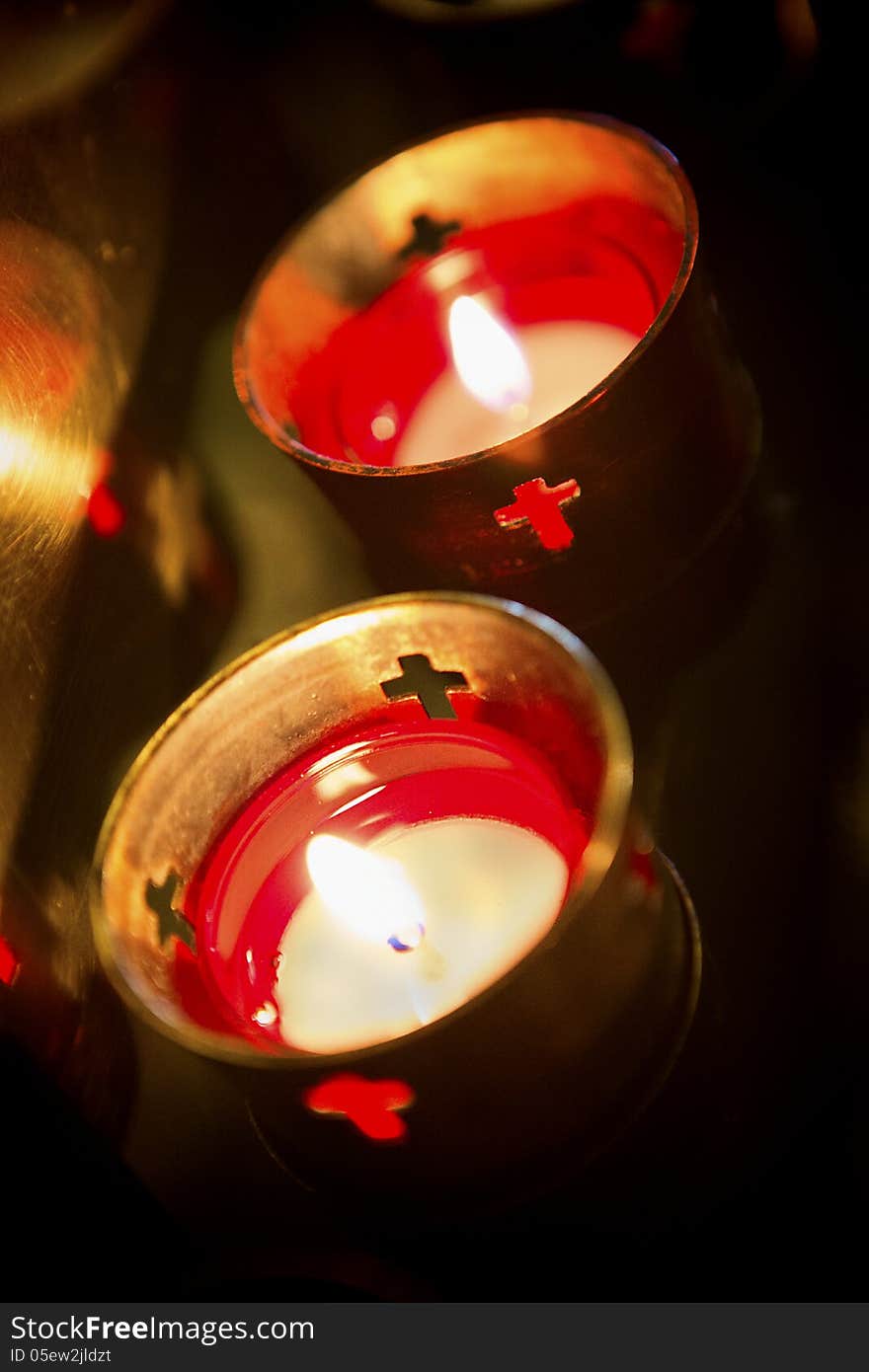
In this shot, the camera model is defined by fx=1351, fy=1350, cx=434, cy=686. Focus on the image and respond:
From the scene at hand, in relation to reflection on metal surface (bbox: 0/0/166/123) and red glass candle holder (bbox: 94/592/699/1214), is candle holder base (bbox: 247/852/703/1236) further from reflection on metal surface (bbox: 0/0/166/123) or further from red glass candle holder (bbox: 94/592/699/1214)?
reflection on metal surface (bbox: 0/0/166/123)

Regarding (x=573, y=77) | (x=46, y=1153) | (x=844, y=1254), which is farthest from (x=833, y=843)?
(x=573, y=77)

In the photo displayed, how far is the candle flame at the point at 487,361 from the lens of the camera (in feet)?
2.76

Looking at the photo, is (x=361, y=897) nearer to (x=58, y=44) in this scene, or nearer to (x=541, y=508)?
(x=541, y=508)

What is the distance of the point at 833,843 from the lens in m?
0.65

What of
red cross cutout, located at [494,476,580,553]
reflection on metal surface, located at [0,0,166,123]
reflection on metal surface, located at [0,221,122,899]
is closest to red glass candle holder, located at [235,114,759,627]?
red cross cutout, located at [494,476,580,553]

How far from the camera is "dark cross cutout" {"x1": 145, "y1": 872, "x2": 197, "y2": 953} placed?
1.96 ft

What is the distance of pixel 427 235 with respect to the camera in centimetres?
91

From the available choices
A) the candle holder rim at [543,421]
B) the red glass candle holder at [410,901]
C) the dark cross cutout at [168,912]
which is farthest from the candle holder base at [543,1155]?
the candle holder rim at [543,421]

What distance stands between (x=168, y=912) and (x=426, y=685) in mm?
172

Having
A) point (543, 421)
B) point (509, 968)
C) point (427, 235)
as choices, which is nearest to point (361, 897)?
point (509, 968)

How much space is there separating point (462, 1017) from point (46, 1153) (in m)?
0.27

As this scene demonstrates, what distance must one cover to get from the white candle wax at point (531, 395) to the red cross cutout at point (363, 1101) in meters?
0.47

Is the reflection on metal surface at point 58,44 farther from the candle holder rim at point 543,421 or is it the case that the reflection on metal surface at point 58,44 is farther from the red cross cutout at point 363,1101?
the red cross cutout at point 363,1101

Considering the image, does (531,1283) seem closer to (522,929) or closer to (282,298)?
(522,929)
